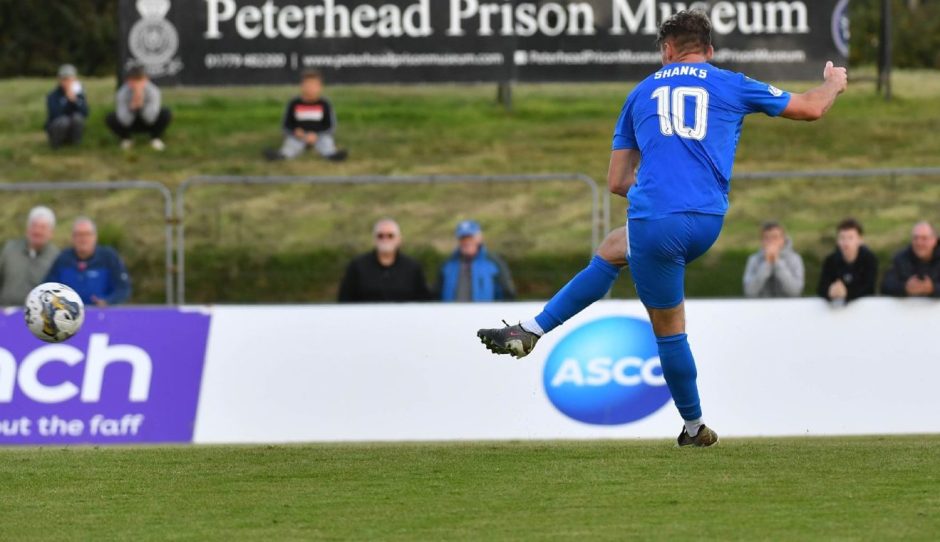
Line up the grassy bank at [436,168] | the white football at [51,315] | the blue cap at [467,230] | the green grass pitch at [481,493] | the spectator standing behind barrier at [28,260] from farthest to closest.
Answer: the grassy bank at [436,168]
the blue cap at [467,230]
the spectator standing behind barrier at [28,260]
the white football at [51,315]
the green grass pitch at [481,493]

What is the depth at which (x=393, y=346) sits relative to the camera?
527 inches

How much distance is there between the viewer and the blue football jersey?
8.51m

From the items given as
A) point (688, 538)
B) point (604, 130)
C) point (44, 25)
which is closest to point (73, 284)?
→ point (688, 538)

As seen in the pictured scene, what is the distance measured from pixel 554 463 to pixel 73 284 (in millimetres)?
7306

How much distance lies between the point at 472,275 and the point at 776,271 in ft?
9.08

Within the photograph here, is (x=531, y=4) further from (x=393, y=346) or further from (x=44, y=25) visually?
(x=44, y=25)

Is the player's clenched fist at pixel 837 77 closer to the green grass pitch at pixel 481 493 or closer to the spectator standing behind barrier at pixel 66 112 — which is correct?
the green grass pitch at pixel 481 493

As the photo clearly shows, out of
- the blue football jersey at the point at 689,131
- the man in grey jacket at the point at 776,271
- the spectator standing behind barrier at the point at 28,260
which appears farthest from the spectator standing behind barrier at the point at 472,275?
the blue football jersey at the point at 689,131

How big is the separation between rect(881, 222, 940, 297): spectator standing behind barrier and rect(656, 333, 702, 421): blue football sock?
5.62m

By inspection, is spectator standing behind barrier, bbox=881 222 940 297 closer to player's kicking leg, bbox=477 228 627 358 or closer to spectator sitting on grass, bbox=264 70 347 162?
player's kicking leg, bbox=477 228 627 358

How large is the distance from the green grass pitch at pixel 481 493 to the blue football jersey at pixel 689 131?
1.36 metres

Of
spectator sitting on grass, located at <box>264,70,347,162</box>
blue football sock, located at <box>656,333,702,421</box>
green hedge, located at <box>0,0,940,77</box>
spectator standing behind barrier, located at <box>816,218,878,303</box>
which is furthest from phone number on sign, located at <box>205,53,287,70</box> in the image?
green hedge, located at <box>0,0,940,77</box>

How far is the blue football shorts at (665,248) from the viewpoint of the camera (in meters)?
8.55

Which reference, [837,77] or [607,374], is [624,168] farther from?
[607,374]
